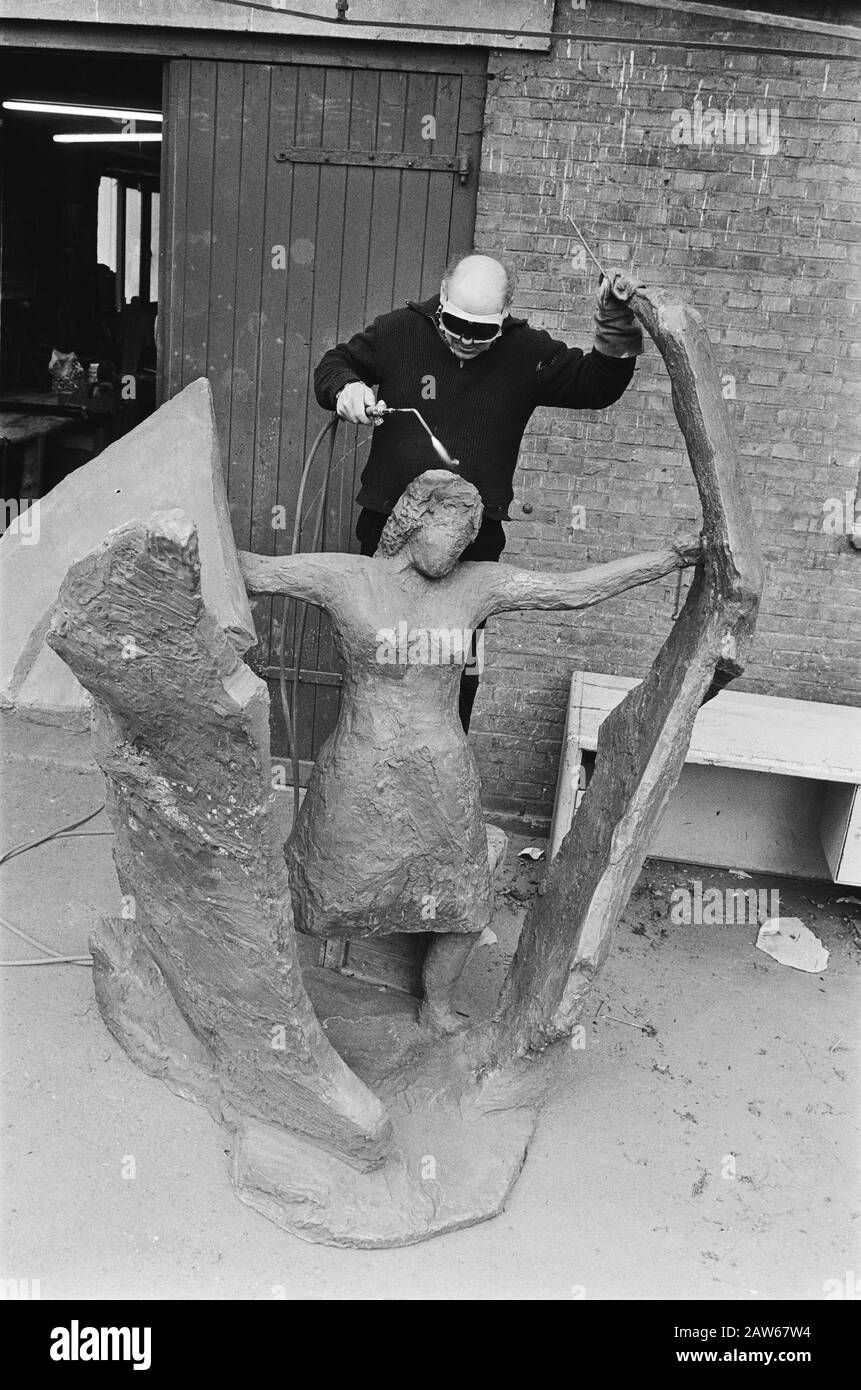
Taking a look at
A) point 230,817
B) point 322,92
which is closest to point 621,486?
point 322,92

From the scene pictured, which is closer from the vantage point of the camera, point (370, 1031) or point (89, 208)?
point (370, 1031)

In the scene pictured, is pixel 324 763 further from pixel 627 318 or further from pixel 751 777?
pixel 751 777

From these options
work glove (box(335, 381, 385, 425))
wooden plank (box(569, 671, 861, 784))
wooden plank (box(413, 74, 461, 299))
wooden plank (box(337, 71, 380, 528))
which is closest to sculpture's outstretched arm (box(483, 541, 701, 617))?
work glove (box(335, 381, 385, 425))

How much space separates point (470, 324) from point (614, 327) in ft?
1.50

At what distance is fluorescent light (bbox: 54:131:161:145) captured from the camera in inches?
374

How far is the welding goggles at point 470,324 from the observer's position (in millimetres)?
3596

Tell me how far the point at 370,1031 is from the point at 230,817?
4.20 feet

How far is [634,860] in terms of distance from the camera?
10.9 ft

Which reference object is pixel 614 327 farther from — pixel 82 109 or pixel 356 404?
pixel 82 109

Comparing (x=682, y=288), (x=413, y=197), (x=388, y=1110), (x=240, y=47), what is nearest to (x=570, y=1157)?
(x=388, y=1110)

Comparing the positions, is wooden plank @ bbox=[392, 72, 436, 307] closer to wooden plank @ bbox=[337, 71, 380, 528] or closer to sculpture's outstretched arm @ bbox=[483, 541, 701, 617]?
wooden plank @ bbox=[337, 71, 380, 528]

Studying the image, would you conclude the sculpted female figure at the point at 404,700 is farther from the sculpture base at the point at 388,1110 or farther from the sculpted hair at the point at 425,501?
the sculpture base at the point at 388,1110

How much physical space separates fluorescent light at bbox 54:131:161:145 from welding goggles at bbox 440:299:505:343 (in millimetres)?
6734

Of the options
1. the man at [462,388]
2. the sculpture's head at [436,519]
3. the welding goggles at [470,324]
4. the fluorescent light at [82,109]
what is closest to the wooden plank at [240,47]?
the man at [462,388]
